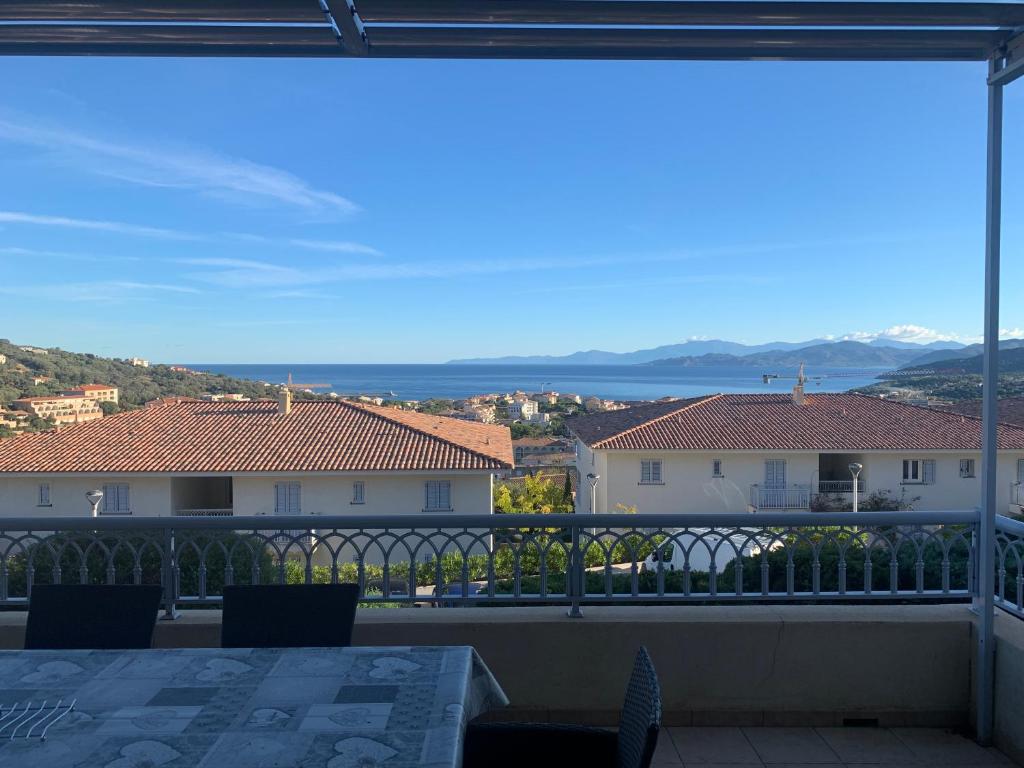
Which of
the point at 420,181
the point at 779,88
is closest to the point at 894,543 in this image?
the point at 779,88

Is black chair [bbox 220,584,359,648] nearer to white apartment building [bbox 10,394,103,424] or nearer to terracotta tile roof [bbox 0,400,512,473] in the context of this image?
white apartment building [bbox 10,394,103,424]

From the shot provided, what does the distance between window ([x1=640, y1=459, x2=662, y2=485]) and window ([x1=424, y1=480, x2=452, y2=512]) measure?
4.14 metres

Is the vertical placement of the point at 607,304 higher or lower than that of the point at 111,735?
higher

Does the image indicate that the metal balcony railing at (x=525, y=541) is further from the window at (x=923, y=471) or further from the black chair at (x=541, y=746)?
the window at (x=923, y=471)

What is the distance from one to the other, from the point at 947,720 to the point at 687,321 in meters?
38.6

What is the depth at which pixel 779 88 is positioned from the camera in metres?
13.7

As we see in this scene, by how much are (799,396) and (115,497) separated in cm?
1654

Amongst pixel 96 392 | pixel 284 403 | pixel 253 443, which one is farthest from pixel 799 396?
pixel 96 392

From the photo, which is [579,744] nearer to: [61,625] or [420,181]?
[61,625]

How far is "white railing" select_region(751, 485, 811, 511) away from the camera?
16016 millimetres

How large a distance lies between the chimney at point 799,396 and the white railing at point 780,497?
3.27 m

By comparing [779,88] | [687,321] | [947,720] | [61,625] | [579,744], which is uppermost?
[779,88]

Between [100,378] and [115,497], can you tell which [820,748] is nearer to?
[100,378]

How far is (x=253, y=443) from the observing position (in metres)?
15.2
